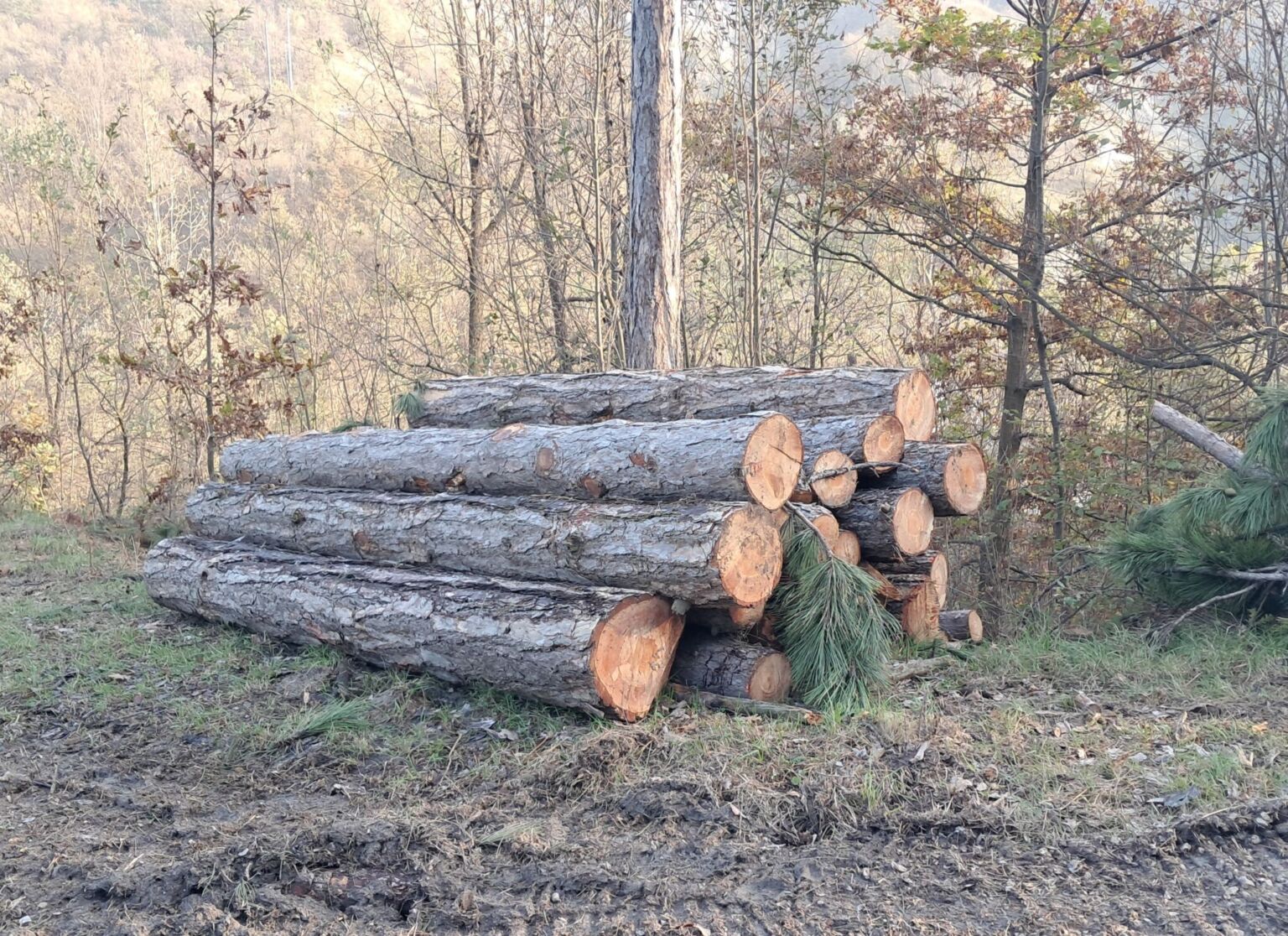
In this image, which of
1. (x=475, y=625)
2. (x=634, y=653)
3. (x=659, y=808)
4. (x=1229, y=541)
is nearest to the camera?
(x=659, y=808)

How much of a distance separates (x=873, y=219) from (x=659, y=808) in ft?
23.9

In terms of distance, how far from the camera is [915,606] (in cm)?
500

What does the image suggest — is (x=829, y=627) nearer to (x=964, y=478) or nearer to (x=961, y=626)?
(x=964, y=478)

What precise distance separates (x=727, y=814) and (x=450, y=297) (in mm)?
9828

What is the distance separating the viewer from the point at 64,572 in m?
7.57

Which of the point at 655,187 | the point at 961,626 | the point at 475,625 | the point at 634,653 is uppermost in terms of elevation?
the point at 655,187

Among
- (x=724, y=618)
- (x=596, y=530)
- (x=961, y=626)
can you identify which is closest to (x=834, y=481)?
(x=724, y=618)

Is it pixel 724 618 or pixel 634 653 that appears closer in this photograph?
pixel 634 653

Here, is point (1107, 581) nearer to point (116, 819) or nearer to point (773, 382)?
point (773, 382)

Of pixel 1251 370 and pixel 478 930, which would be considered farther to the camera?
pixel 1251 370

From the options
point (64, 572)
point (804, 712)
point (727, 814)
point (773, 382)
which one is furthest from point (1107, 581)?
point (64, 572)

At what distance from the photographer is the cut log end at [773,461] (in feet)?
13.5

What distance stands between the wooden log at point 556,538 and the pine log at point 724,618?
0.47 feet

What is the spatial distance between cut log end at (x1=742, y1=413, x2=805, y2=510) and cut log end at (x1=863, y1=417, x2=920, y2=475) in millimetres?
553
